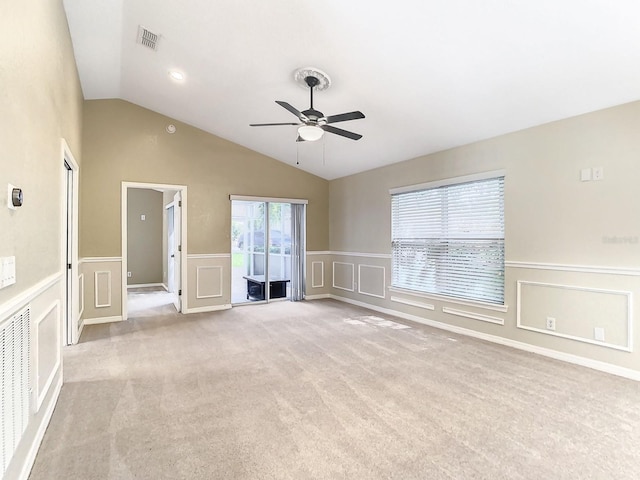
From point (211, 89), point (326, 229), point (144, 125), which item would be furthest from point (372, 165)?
point (144, 125)

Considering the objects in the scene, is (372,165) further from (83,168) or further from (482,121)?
(83,168)

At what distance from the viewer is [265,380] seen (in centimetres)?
299

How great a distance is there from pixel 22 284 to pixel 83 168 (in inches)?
148

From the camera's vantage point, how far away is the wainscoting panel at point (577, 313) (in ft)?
10.3

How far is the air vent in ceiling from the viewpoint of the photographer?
11.2ft

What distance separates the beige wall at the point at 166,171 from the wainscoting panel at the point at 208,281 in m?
0.31

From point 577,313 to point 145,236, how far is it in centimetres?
855

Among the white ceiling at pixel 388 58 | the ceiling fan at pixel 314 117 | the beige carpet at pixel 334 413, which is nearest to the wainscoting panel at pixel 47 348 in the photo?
the beige carpet at pixel 334 413

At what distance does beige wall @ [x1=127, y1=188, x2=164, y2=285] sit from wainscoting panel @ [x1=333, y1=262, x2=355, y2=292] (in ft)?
15.1

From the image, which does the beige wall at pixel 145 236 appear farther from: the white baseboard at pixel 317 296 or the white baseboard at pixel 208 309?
the white baseboard at pixel 317 296

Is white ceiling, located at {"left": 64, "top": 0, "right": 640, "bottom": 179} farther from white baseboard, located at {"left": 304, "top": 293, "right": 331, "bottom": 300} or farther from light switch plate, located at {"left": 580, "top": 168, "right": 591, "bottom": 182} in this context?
white baseboard, located at {"left": 304, "top": 293, "right": 331, "bottom": 300}

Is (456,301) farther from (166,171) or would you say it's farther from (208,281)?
(166,171)

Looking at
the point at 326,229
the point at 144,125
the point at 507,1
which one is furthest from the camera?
the point at 326,229

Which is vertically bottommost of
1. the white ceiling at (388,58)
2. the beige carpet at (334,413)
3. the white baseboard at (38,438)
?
the beige carpet at (334,413)
